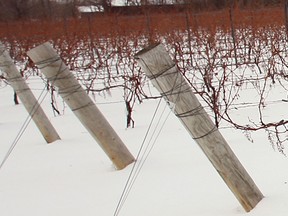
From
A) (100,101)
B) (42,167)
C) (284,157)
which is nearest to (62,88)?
(42,167)

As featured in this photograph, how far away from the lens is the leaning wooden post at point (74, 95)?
3.20 metres

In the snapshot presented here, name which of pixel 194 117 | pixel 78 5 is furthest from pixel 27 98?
pixel 78 5

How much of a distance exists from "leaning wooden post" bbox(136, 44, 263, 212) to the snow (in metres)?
0.15

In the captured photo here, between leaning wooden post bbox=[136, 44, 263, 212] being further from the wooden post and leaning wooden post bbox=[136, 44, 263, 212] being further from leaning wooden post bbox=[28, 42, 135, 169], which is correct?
the wooden post

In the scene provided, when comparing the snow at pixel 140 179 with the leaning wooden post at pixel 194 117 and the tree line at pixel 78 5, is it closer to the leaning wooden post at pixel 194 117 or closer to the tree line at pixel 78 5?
the leaning wooden post at pixel 194 117

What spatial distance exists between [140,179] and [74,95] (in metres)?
0.78

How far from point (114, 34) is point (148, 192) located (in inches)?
448

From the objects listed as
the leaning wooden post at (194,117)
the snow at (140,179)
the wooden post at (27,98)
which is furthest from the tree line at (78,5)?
the leaning wooden post at (194,117)

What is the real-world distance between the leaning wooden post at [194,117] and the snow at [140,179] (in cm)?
15

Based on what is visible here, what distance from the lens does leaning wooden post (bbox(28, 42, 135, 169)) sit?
3.20 m

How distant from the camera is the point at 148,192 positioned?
114 inches

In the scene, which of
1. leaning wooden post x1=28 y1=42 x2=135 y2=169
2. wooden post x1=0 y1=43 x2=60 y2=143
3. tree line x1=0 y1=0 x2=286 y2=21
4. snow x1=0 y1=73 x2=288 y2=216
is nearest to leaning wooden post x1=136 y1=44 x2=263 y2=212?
snow x1=0 y1=73 x2=288 y2=216

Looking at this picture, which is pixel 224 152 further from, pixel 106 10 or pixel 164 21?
pixel 106 10

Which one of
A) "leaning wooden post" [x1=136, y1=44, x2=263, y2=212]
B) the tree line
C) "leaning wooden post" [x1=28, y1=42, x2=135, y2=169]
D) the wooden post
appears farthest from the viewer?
the tree line
